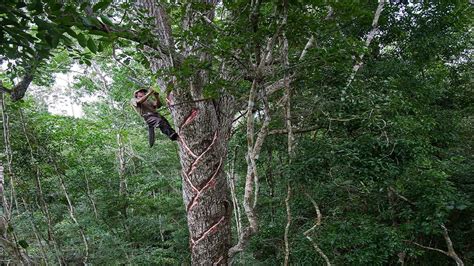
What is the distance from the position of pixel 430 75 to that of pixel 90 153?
16.9 ft

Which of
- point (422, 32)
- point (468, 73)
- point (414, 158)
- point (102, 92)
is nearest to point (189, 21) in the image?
point (414, 158)

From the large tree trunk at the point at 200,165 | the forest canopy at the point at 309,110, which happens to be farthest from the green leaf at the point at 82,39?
the large tree trunk at the point at 200,165

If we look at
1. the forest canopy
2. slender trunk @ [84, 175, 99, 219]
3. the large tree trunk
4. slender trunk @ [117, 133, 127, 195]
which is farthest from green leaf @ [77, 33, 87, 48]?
slender trunk @ [117, 133, 127, 195]

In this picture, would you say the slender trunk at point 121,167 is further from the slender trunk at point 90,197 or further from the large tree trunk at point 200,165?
the large tree trunk at point 200,165

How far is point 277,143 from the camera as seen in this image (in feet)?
12.4

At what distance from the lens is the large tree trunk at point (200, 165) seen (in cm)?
252

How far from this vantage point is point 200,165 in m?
2.55

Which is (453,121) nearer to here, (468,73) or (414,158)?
(468,73)

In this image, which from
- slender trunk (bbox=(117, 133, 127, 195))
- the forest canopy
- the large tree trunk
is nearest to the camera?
the forest canopy

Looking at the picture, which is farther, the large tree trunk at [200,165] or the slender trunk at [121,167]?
the slender trunk at [121,167]

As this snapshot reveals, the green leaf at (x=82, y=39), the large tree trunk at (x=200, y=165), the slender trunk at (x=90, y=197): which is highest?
the green leaf at (x=82, y=39)

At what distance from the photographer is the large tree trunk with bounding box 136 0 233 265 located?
8.27ft

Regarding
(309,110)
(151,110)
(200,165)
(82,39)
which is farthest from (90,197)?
(82,39)

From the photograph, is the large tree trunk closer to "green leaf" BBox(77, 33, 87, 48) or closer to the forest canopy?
the forest canopy
